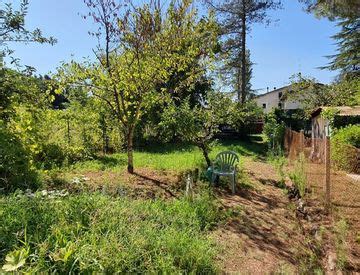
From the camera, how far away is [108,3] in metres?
7.60

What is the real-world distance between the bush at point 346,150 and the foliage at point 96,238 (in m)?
6.59

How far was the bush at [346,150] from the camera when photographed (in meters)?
9.48

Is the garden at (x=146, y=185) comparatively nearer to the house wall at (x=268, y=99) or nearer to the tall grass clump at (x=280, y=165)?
the tall grass clump at (x=280, y=165)

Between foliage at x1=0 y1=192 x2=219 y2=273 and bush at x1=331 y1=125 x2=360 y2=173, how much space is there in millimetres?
6592

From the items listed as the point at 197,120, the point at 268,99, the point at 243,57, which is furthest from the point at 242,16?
the point at 268,99

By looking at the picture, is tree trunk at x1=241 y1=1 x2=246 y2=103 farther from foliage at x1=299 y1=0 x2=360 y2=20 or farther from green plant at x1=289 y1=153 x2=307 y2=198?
green plant at x1=289 y1=153 x2=307 y2=198

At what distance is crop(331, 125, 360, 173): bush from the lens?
9477 millimetres

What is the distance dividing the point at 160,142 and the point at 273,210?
388 inches

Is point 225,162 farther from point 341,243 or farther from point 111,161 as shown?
point 341,243

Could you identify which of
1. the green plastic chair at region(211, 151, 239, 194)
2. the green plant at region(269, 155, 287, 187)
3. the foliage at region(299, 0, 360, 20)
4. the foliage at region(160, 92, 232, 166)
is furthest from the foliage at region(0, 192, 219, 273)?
the foliage at region(299, 0, 360, 20)

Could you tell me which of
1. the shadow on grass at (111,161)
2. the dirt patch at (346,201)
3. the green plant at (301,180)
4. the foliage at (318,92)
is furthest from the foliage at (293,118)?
the green plant at (301,180)

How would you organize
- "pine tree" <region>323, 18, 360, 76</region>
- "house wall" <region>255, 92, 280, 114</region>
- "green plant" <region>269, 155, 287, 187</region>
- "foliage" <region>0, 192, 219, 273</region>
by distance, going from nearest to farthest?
"foliage" <region>0, 192, 219, 273</region>, "green plant" <region>269, 155, 287, 187</region>, "pine tree" <region>323, 18, 360, 76</region>, "house wall" <region>255, 92, 280, 114</region>

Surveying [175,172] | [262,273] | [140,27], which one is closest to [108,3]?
[140,27]

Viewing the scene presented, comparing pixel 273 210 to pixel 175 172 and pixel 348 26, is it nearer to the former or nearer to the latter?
pixel 175 172
